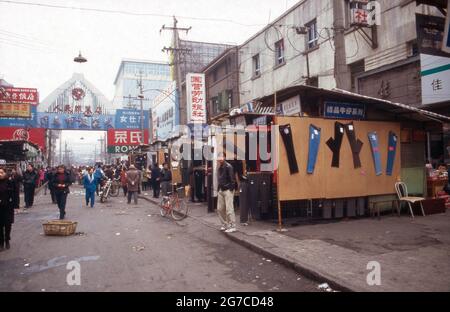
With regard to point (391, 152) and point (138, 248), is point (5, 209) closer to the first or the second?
point (138, 248)

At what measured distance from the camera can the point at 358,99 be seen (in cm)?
1075

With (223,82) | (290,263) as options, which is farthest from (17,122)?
(290,263)

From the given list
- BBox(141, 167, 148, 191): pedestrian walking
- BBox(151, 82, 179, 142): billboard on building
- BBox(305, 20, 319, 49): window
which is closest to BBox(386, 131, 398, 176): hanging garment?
BBox(305, 20, 319, 49): window

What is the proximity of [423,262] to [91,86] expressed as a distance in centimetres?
3463

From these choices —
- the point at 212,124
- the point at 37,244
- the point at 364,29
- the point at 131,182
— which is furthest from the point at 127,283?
the point at 364,29

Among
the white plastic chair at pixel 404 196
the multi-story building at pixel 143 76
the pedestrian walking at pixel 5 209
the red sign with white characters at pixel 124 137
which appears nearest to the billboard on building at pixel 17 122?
the red sign with white characters at pixel 124 137

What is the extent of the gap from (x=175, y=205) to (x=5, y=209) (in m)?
6.04

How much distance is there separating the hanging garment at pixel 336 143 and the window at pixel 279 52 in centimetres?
1421

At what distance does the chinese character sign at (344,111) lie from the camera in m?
10.7

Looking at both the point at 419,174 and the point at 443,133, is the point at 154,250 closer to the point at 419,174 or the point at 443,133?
the point at 419,174

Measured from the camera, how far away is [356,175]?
11.0 metres

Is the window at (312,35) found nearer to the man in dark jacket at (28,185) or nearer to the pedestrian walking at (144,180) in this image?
the pedestrian walking at (144,180)

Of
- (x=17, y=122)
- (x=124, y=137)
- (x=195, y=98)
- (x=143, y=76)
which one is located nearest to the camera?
(x=195, y=98)

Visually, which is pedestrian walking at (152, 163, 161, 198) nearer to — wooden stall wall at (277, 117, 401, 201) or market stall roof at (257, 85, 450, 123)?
market stall roof at (257, 85, 450, 123)
